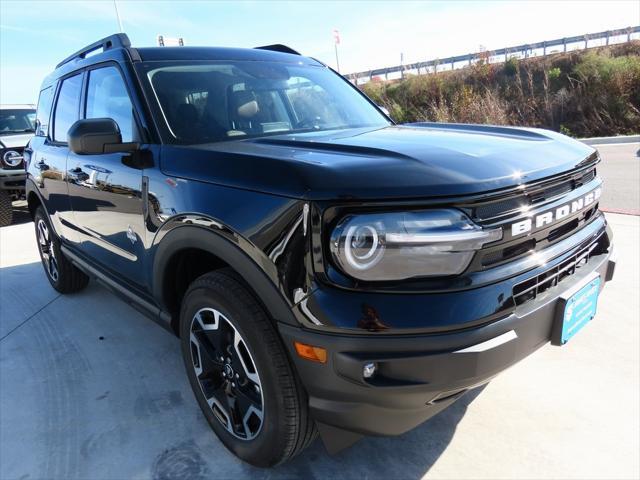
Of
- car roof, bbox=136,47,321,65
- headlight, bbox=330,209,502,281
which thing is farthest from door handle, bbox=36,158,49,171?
headlight, bbox=330,209,502,281

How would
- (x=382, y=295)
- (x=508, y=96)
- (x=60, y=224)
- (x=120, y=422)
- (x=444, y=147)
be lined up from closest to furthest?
1. (x=382, y=295)
2. (x=444, y=147)
3. (x=120, y=422)
4. (x=60, y=224)
5. (x=508, y=96)

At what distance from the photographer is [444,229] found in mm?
1525

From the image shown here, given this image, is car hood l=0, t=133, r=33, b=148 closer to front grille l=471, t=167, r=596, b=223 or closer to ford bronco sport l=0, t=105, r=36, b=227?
ford bronco sport l=0, t=105, r=36, b=227

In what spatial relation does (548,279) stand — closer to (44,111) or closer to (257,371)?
(257,371)

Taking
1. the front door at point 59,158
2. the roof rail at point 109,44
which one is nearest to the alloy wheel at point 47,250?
the front door at point 59,158

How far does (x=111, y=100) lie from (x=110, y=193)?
1.87 feet

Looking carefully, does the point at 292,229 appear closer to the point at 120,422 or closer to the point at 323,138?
the point at 323,138

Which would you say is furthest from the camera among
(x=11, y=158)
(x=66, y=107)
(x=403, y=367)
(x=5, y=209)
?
(x=11, y=158)

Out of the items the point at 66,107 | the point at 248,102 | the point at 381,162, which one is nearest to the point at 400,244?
the point at 381,162

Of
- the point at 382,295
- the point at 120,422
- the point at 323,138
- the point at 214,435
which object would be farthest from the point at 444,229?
the point at 120,422

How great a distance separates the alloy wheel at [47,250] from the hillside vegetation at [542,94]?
39.2ft

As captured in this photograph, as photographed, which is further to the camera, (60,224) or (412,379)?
(60,224)

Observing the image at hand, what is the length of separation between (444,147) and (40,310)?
11.8 feet

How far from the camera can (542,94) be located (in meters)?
16.9
